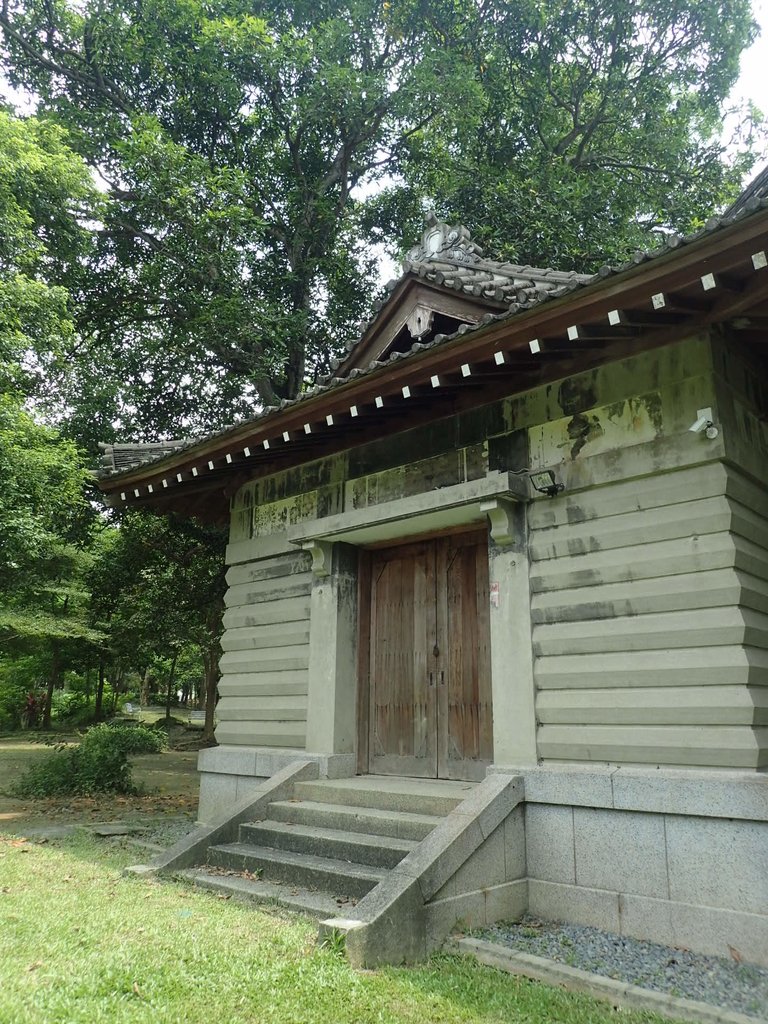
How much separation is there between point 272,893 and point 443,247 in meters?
7.04

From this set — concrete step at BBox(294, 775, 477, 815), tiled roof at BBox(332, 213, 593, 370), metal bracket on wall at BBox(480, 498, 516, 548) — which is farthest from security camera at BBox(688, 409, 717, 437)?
concrete step at BBox(294, 775, 477, 815)

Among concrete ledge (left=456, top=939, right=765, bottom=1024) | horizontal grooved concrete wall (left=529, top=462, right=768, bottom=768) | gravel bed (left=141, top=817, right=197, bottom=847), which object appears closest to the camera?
concrete ledge (left=456, top=939, right=765, bottom=1024)

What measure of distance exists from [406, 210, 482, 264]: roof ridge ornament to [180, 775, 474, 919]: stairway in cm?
582

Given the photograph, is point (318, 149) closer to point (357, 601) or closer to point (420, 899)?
point (357, 601)

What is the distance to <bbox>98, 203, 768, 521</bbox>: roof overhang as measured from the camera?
4.14 metres

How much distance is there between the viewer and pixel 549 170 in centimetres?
1485

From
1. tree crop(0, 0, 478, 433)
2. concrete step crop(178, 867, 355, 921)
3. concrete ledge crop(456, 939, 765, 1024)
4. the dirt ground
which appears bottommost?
the dirt ground

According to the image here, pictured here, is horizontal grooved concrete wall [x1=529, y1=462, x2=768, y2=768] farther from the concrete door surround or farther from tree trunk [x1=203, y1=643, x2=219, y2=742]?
tree trunk [x1=203, y1=643, x2=219, y2=742]

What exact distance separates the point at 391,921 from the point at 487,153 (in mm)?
15703

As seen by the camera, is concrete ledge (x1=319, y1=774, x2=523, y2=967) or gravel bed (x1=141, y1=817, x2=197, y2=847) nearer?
concrete ledge (x1=319, y1=774, x2=523, y2=967)

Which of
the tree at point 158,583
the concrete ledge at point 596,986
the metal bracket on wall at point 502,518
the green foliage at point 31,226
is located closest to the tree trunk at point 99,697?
the tree at point 158,583

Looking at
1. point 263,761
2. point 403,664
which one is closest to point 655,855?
point 403,664

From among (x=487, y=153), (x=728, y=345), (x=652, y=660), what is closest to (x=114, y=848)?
(x=652, y=660)

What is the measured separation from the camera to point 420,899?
4.30m
